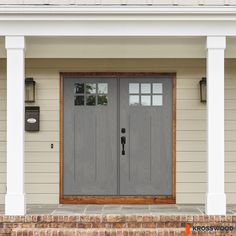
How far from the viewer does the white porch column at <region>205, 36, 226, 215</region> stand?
7168 millimetres

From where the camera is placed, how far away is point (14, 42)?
7227 mm

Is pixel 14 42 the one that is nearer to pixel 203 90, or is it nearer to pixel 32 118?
pixel 32 118

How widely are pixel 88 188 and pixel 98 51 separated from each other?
2.28 metres

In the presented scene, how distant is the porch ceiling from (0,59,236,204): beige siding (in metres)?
0.37

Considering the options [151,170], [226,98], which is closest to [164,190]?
[151,170]

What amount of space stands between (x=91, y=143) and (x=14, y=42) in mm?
2268

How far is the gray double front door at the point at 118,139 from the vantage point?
8.57m

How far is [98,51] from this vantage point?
8.18 meters

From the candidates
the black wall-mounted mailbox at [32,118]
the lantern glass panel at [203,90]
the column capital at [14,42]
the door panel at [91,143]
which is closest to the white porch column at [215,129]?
the lantern glass panel at [203,90]

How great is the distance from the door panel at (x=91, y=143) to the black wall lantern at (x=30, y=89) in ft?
1.76

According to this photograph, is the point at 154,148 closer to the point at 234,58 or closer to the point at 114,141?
the point at 114,141
